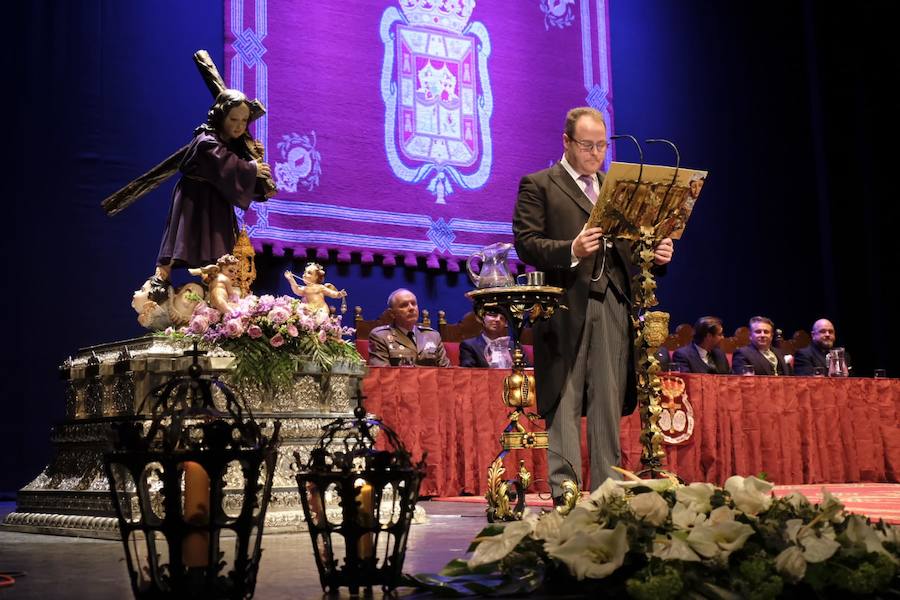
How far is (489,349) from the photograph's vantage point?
6.25m

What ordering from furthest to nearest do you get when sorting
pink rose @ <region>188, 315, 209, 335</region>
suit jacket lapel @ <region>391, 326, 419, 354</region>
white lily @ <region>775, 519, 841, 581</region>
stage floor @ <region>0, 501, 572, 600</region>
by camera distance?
suit jacket lapel @ <region>391, 326, 419, 354</region> → pink rose @ <region>188, 315, 209, 335</region> → stage floor @ <region>0, 501, 572, 600</region> → white lily @ <region>775, 519, 841, 581</region>

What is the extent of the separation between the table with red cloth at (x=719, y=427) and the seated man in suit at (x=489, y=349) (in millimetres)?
698

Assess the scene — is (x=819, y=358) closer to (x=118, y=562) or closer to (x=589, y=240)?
(x=589, y=240)

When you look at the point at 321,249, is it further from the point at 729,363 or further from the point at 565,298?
the point at 565,298

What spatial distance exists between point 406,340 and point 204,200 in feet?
8.36

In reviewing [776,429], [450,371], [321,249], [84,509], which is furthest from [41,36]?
[776,429]

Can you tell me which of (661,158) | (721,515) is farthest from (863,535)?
(661,158)

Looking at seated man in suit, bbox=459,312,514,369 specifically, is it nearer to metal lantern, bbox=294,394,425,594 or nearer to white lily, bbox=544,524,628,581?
metal lantern, bbox=294,394,425,594

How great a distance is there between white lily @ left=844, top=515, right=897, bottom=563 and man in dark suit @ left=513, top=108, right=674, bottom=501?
1.55 meters

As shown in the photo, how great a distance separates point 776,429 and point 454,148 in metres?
3.16

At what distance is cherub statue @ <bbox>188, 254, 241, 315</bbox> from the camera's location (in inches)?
138

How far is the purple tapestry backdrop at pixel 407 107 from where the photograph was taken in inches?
273

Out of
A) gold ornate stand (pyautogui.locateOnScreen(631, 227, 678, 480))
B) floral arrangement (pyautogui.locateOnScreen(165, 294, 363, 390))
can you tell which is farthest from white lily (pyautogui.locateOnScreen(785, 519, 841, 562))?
floral arrangement (pyautogui.locateOnScreen(165, 294, 363, 390))

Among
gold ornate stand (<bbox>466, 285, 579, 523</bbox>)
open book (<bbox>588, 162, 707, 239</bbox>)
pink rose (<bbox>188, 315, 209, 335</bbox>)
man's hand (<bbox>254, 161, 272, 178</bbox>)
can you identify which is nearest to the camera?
open book (<bbox>588, 162, 707, 239</bbox>)
